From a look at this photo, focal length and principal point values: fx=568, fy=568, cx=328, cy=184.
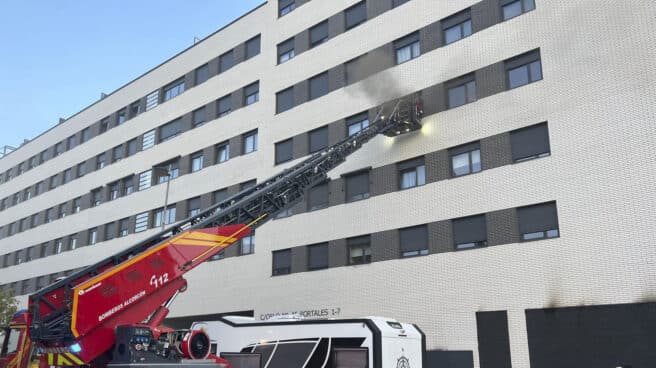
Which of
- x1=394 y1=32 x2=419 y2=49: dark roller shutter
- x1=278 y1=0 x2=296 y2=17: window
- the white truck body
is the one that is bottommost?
the white truck body

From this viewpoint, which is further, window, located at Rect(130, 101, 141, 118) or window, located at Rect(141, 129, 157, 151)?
window, located at Rect(130, 101, 141, 118)

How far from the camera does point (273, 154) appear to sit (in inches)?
1104

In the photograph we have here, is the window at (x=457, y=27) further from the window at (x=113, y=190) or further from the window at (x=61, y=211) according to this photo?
the window at (x=61, y=211)

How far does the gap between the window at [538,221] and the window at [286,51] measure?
50.0 feet

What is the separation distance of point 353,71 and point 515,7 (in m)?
7.62

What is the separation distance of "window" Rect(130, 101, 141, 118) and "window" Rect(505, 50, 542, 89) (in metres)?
27.8

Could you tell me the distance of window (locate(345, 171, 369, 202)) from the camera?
2380 cm

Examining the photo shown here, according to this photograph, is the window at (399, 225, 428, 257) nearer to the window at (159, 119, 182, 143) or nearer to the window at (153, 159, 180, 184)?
the window at (153, 159, 180, 184)

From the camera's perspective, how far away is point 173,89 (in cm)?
3719

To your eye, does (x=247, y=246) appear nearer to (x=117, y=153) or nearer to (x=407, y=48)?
(x=407, y=48)

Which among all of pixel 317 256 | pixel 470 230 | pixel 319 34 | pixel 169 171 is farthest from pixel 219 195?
pixel 470 230

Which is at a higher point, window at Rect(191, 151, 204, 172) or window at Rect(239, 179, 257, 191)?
window at Rect(191, 151, 204, 172)

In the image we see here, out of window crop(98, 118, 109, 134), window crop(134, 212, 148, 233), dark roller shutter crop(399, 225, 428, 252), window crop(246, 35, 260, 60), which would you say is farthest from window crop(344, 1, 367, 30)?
window crop(98, 118, 109, 134)

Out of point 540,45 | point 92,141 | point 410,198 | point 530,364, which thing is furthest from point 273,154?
point 92,141
